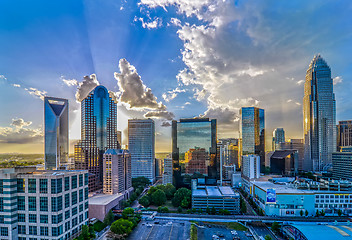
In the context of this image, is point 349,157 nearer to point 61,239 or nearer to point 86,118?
point 61,239

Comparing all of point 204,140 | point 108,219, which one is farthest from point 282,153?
point 108,219

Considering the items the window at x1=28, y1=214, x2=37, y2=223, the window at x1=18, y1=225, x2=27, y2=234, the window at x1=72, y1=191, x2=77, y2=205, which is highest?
the window at x1=72, y1=191, x2=77, y2=205

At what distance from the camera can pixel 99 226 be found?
38.9 m

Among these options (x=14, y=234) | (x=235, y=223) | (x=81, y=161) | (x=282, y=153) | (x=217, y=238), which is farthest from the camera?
(x=282, y=153)

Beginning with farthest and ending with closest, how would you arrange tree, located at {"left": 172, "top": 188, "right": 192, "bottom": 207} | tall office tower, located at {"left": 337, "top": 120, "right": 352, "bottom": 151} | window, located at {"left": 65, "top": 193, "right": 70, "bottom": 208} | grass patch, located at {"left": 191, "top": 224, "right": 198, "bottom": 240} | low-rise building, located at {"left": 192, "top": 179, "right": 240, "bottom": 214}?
1. tall office tower, located at {"left": 337, "top": 120, "right": 352, "bottom": 151}
2. tree, located at {"left": 172, "top": 188, "right": 192, "bottom": 207}
3. low-rise building, located at {"left": 192, "top": 179, "right": 240, "bottom": 214}
4. grass patch, located at {"left": 191, "top": 224, "right": 198, "bottom": 240}
5. window, located at {"left": 65, "top": 193, "right": 70, "bottom": 208}

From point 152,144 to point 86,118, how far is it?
108 ft

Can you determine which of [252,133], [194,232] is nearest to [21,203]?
[194,232]

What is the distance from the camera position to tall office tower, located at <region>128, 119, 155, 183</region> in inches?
3558

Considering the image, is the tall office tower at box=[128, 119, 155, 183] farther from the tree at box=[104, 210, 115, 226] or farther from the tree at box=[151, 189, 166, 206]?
the tree at box=[104, 210, 115, 226]

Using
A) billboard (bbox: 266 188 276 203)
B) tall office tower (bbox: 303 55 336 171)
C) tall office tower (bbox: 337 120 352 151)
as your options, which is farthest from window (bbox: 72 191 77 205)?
tall office tower (bbox: 337 120 352 151)

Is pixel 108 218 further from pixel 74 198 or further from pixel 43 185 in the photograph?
pixel 43 185

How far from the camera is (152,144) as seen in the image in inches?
3625

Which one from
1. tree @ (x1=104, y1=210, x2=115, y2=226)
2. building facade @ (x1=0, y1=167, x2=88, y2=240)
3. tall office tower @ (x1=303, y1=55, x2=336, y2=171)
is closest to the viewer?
building facade @ (x1=0, y1=167, x2=88, y2=240)

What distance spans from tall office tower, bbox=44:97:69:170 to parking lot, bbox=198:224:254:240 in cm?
6217
